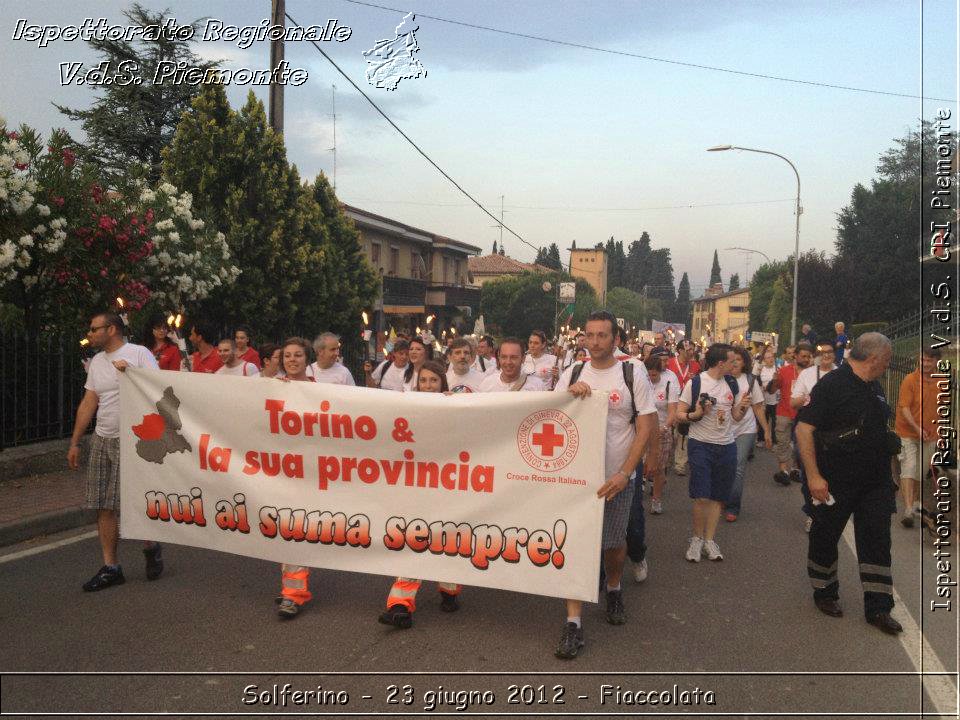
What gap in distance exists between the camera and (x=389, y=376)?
8.52m

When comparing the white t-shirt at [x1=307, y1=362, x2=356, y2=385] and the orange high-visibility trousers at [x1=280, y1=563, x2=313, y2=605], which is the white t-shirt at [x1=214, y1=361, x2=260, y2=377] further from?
the orange high-visibility trousers at [x1=280, y1=563, x2=313, y2=605]

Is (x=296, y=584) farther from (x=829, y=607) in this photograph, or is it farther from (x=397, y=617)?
(x=829, y=607)

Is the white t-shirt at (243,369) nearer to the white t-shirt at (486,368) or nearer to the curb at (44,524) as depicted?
the curb at (44,524)

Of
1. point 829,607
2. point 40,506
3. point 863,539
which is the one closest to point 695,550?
point 829,607

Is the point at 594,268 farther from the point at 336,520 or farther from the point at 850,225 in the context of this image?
the point at 336,520

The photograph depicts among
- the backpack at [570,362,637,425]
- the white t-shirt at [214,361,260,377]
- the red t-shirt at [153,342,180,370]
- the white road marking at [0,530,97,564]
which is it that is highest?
the backpack at [570,362,637,425]

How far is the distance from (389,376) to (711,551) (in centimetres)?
354

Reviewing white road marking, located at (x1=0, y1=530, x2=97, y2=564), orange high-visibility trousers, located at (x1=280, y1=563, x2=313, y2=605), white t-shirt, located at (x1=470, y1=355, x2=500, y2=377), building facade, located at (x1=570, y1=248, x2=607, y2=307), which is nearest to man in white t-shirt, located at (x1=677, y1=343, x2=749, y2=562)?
white t-shirt, located at (x1=470, y1=355, x2=500, y2=377)

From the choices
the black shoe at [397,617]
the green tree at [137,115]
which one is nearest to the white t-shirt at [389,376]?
the black shoe at [397,617]

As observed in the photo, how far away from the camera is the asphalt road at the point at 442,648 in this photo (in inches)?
155

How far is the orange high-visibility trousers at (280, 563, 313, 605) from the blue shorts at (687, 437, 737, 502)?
323 cm

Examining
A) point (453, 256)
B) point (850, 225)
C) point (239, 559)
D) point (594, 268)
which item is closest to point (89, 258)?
point (239, 559)

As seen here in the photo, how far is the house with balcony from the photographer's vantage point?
123ft

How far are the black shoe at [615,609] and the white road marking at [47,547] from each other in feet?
14.5
